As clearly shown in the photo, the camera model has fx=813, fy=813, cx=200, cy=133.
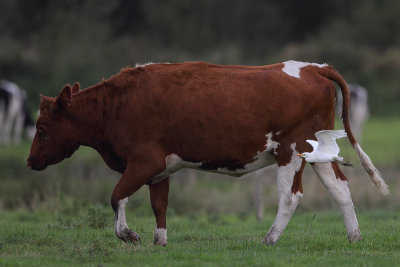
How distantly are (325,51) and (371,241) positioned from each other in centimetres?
3741

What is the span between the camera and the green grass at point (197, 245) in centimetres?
872

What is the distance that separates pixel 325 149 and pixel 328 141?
10 cm

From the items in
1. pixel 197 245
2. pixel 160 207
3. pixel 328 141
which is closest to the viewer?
pixel 328 141

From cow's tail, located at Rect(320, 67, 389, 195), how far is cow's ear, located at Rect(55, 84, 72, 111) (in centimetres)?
320

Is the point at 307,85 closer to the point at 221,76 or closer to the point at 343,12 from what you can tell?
the point at 221,76

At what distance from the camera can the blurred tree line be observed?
136 ft

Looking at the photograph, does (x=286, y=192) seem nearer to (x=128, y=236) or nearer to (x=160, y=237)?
(x=160, y=237)

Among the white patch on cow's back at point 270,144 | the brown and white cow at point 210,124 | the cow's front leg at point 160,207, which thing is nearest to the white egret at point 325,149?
the brown and white cow at point 210,124

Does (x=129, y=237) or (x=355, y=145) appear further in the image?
(x=355, y=145)

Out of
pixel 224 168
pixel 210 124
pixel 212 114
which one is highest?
pixel 212 114

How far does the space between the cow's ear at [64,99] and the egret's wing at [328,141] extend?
10.4ft

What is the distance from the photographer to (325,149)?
9.37 m

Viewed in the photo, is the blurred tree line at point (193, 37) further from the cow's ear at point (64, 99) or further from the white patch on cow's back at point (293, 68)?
the white patch on cow's back at point (293, 68)

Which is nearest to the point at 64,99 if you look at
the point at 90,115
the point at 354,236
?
the point at 90,115
